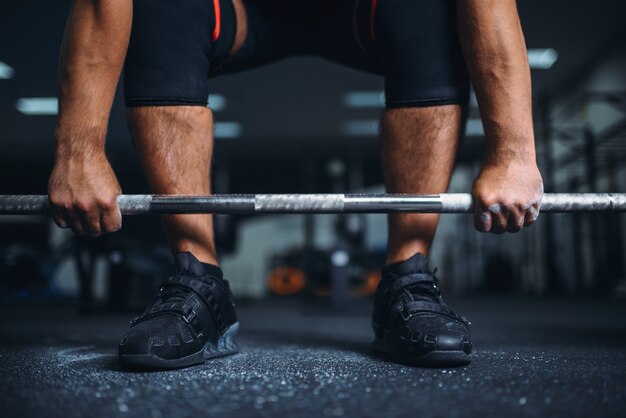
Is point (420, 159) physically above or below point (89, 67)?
below

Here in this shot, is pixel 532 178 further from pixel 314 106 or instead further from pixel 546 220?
pixel 314 106

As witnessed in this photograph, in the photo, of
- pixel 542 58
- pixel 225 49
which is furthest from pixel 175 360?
pixel 542 58

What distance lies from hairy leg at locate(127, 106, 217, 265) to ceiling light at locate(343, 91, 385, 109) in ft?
18.4

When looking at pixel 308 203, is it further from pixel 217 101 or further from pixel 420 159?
pixel 217 101

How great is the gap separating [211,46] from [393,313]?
54cm

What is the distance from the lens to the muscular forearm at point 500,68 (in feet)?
2.70

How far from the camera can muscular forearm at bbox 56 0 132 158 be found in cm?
81

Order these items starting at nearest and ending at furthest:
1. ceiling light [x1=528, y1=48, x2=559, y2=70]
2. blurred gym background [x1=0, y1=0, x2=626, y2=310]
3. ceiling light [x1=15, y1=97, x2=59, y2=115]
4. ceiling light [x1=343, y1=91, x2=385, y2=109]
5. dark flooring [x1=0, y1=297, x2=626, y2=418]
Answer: dark flooring [x1=0, y1=297, x2=626, y2=418], blurred gym background [x1=0, y1=0, x2=626, y2=310], ceiling light [x1=528, y1=48, x2=559, y2=70], ceiling light [x1=343, y1=91, x2=385, y2=109], ceiling light [x1=15, y1=97, x2=59, y2=115]

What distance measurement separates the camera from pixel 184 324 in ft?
2.46

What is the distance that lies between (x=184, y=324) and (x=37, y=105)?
23.0ft

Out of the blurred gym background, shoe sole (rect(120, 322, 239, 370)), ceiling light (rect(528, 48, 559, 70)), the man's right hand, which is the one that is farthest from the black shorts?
ceiling light (rect(528, 48, 559, 70))

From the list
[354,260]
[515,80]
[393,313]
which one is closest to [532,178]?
[515,80]

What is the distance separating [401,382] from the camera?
60cm

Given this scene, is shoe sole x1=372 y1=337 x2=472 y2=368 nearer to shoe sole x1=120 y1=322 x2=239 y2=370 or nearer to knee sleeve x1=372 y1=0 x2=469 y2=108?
shoe sole x1=120 y1=322 x2=239 y2=370
